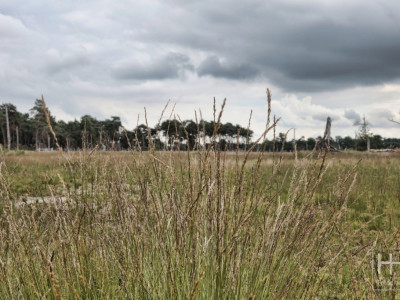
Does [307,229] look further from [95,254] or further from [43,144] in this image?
[43,144]

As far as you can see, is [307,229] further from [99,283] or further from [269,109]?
[99,283]

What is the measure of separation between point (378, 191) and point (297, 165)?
7048 millimetres

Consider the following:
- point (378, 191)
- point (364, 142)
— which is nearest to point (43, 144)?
point (364, 142)

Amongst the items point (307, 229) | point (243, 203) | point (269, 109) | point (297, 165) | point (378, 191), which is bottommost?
point (378, 191)

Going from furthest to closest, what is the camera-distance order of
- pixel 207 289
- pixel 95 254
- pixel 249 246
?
pixel 95 254 → pixel 249 246 → pixel 207 289

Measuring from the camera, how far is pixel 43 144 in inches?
3314

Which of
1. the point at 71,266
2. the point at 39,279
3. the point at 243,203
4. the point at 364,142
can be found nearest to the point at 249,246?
the point at 243,203

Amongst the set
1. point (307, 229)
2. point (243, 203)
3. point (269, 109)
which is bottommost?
point (307, 229)

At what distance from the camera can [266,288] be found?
217cm

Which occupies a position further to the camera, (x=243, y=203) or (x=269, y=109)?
(x=243, y=203)

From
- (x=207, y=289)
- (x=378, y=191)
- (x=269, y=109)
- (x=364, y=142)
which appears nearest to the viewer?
(x=269, y=109)

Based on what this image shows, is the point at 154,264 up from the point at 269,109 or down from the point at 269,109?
down

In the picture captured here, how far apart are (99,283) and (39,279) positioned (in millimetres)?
455

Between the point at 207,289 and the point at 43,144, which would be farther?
the point at 43,144
